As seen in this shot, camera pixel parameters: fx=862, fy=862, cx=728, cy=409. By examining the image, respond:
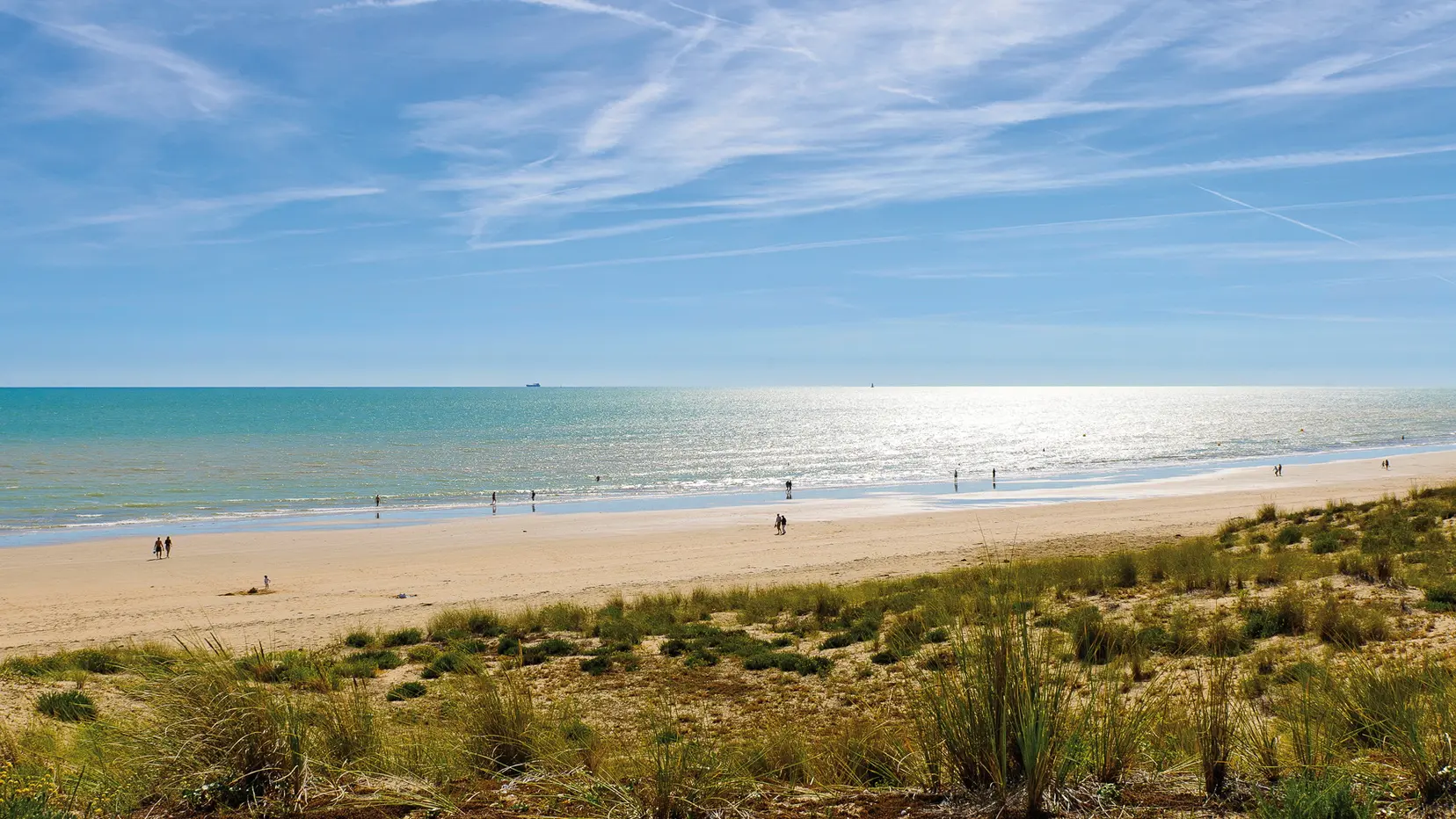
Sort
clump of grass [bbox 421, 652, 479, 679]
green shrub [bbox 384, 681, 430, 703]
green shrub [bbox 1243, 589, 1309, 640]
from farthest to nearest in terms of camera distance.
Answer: clump of grass [bbox 421, 652, 479, 679] < green shrub [bbox 384, 681, 430, 703] < green shrub [bbox 1243, 589, 1309, 640]

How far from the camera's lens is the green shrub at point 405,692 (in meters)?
11.4

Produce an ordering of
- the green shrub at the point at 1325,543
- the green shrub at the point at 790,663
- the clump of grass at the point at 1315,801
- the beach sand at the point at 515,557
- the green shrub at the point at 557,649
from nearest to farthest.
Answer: the clump of grass at the point at 1315,801 → the green shrub at the point at 790,663 → the green shrub at the point at 557,649 → the green shrub at the point at 1325,543 → the beach sand at the point at 515,557

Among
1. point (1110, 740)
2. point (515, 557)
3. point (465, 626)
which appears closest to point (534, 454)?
point (515, 557)

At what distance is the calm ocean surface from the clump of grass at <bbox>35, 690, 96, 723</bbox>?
39519mm

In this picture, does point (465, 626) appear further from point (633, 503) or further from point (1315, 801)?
point (633, 503)

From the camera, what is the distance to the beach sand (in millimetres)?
23062

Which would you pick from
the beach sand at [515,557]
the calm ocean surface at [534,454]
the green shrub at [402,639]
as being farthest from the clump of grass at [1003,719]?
the calm ocean surface at [534,454]

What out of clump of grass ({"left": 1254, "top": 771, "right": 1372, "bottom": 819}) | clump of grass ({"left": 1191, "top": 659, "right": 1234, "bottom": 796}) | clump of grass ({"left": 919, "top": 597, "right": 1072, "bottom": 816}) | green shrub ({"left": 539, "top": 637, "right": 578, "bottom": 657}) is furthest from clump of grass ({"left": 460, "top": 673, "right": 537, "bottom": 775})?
green shrub ({"left": 539, "top": 637, "right": 578, "bottom": 657})

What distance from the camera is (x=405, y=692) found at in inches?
461

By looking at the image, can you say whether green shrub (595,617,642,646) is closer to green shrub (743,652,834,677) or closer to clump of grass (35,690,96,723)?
green shrub (743,652,834,677)

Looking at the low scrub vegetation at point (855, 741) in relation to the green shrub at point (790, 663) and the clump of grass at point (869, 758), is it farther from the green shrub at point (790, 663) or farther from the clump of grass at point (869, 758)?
the green shrub at point (790, 663)

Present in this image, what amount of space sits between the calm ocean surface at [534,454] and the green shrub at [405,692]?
41.2 meters

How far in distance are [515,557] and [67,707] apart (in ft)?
80.1

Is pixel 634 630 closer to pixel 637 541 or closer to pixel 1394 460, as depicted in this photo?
pixel 637 541
